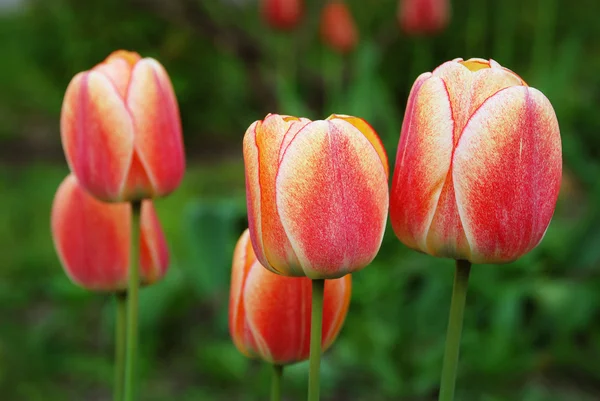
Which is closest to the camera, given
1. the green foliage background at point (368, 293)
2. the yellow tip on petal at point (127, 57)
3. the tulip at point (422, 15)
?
the yellow tip on petal at point (127, 57)

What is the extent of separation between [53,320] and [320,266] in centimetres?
184

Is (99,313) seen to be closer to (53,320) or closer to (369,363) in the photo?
(53,320)

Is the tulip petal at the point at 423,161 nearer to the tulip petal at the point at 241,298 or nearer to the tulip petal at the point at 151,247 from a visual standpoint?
the tulip petal at the point at 241,298

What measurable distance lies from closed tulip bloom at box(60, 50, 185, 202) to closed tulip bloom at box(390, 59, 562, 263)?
228mm

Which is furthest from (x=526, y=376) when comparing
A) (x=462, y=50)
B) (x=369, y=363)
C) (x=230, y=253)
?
(x=462, y=50)

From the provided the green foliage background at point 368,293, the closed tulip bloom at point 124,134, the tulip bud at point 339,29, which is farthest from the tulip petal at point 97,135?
the tulip bud at point 339,29

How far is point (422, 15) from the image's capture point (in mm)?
2422

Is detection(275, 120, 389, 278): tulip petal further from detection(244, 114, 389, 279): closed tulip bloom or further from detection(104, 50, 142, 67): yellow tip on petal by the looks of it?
detection(104, 50, 142, 67): yellow tip on petal

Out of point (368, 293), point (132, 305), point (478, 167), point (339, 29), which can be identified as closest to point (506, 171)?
point (478, 167)

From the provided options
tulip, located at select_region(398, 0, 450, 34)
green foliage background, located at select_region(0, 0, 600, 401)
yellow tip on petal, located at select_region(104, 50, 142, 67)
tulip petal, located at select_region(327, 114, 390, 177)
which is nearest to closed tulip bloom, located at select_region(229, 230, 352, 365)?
tulip petal, located at select_region(327, 114, 390, 177)

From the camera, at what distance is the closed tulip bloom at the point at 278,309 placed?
1.89ft

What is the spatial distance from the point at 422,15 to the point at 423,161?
202cm

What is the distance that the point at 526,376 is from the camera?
5.21ft

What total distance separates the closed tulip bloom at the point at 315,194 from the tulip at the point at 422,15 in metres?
1.99
